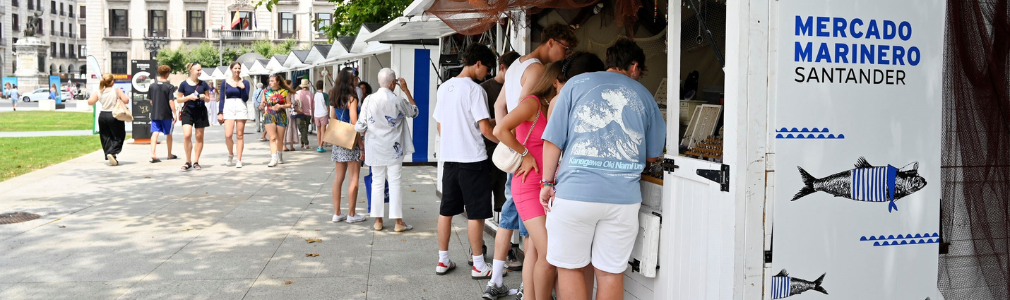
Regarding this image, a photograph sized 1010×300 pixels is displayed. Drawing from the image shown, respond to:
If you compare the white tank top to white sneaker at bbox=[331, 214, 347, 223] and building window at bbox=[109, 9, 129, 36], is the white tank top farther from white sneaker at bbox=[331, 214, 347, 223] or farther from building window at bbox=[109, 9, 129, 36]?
building window at bbox=[109, 9, 129, 36]

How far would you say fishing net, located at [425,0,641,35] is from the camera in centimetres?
467

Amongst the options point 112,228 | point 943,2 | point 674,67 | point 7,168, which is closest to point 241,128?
point 7,168

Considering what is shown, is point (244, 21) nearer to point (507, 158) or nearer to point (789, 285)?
point (507, 158)

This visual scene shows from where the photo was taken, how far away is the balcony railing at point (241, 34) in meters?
69.9

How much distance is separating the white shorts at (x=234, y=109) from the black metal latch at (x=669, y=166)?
10.6 metres

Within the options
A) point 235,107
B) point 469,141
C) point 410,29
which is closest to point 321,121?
point 235,107

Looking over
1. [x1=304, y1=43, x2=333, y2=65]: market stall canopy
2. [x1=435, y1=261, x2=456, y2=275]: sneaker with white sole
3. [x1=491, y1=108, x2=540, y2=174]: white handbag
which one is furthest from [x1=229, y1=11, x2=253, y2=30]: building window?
[x1=491, y1=108, x2=540, y2=174]: white handbag

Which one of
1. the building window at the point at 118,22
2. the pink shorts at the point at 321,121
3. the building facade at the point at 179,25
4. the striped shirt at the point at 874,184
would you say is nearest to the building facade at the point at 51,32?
the building facade at the point at 179,25

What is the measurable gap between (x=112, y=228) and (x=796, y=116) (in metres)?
6.62

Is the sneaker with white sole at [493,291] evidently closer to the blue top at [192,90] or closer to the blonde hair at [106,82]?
the blue top at [192,90]

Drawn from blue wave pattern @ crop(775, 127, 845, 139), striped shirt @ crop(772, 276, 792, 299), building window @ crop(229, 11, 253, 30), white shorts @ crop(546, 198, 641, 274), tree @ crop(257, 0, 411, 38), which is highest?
building window @ crop(229, 11, 253, 30)

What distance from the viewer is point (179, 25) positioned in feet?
230

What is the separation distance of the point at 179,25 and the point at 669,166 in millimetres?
73709

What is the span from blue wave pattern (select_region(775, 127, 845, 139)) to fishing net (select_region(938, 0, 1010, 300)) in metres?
0.63
